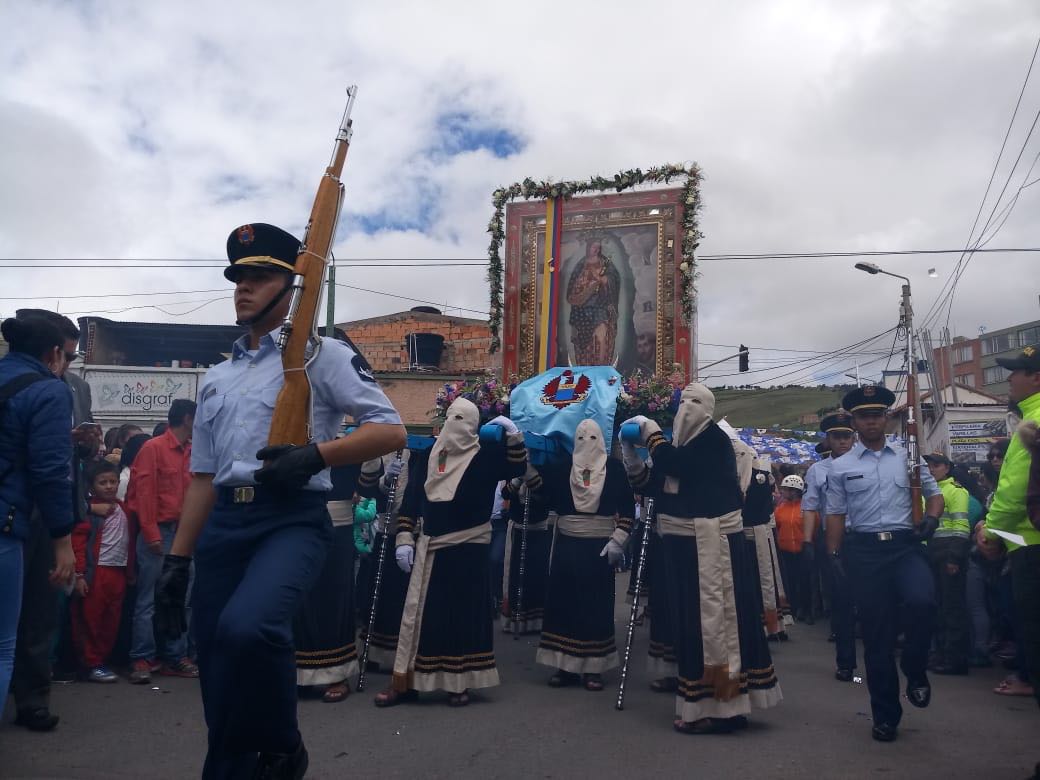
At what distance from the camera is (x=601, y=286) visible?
922cm

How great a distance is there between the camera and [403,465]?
688 centimetres

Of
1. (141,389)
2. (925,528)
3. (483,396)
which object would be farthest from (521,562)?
(141,389)

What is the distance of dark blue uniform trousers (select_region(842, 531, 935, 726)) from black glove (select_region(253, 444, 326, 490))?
374 cm

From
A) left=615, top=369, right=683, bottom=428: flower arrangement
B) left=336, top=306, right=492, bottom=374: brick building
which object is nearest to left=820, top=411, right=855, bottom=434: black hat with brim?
left=615, top=369, right=683, bottom=428: flower arrangement

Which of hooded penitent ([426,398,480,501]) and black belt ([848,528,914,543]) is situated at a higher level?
hooded penitent ([426,398,480,501])

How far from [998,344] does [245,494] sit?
224 feet

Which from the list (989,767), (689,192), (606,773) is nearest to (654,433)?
(606,773)

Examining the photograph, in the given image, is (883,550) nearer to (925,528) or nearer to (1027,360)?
(925,528)

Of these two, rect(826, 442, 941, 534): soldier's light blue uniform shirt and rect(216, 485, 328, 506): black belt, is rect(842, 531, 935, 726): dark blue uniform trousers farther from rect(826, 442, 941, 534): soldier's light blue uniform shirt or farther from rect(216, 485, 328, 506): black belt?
rect(216, 485, 328, 506): black belt

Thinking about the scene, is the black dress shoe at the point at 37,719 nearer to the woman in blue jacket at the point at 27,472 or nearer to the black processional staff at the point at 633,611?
the woman in blue jacket at the point at 27,472

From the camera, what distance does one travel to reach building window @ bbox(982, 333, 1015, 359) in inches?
2357

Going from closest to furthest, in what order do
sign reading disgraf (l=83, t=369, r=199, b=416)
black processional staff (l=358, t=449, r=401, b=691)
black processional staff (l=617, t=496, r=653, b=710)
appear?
black processional staff (l=617, t=496, r=653, b=710) < black processional staff (l=358, t=449, r=401, b=691) < sign reading disgraf (l=83, t=369, r=199, b=416)

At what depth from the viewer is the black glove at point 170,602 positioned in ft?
9.45

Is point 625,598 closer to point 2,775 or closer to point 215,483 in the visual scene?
point 2,775
